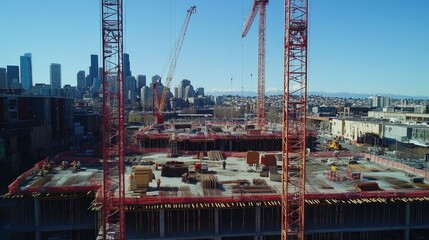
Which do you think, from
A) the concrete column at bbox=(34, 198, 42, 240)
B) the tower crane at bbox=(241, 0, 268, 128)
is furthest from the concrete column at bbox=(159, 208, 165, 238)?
the tower crane at bbox=(241, 0, 268, 128)

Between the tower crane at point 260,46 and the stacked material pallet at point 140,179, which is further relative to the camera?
the tower crane at point 260,46

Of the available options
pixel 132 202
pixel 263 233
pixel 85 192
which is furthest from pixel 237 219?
pixel 85 192

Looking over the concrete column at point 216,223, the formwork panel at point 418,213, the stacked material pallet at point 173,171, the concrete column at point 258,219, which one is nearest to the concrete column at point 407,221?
the formwork panel at point 418,213

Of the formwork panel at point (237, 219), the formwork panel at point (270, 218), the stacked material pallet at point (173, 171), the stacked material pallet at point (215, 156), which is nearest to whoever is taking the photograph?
the formwork panel at point (237, 219)

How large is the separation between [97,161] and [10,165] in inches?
594

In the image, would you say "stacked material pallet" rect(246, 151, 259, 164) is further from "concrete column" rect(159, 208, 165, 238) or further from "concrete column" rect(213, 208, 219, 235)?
"concrete column" rect(159, 208, 165, 238)

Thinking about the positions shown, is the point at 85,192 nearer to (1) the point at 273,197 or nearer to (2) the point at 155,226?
(2) the point at 155,226

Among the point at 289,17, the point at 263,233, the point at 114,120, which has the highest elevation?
the point at 289,17

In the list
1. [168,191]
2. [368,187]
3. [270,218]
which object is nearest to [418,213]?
[368,187]

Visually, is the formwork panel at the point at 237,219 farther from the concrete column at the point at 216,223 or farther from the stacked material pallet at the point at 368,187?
the stacked material pallet at the point at 368,187

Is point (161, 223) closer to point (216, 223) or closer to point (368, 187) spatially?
point (216, 223)

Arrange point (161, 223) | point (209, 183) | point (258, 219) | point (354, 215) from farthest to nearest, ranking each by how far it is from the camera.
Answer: point (209, 183), point (354, 215), point (258, 219), point (161, 223)

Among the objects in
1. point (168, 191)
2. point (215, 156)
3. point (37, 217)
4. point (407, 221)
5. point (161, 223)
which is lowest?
point (407, 221)

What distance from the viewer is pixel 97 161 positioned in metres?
41.4
